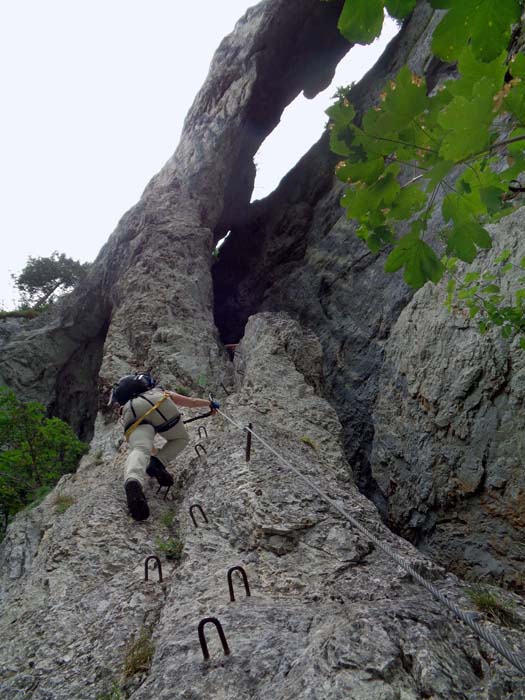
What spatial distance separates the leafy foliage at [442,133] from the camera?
148cm

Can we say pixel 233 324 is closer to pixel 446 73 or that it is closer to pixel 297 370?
pixel 297 370

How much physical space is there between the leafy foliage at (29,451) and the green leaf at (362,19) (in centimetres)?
1131

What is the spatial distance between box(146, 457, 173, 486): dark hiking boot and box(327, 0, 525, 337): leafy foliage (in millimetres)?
4933

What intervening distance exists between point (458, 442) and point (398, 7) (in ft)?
18.6

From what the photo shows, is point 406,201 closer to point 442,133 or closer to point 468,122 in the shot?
point 442,133

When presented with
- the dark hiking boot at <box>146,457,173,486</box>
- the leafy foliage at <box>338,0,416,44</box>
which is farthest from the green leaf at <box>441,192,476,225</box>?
the dark hiking boot at <box>146,457,173,486</box>

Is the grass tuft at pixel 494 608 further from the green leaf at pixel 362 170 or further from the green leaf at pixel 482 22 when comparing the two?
the green leaf at pixel 482 22

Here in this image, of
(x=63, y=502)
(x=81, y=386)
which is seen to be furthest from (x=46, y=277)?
(x=63, y=502)

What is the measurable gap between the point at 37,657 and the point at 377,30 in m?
4.66

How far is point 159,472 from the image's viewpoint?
6332 mm

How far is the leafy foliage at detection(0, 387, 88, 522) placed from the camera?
10.8 meters

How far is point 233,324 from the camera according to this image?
16.0m

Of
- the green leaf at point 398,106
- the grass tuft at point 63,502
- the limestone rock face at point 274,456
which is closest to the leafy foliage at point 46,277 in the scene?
the limestone rock face at point 274,456

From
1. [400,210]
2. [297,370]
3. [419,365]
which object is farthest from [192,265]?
[400,210]
